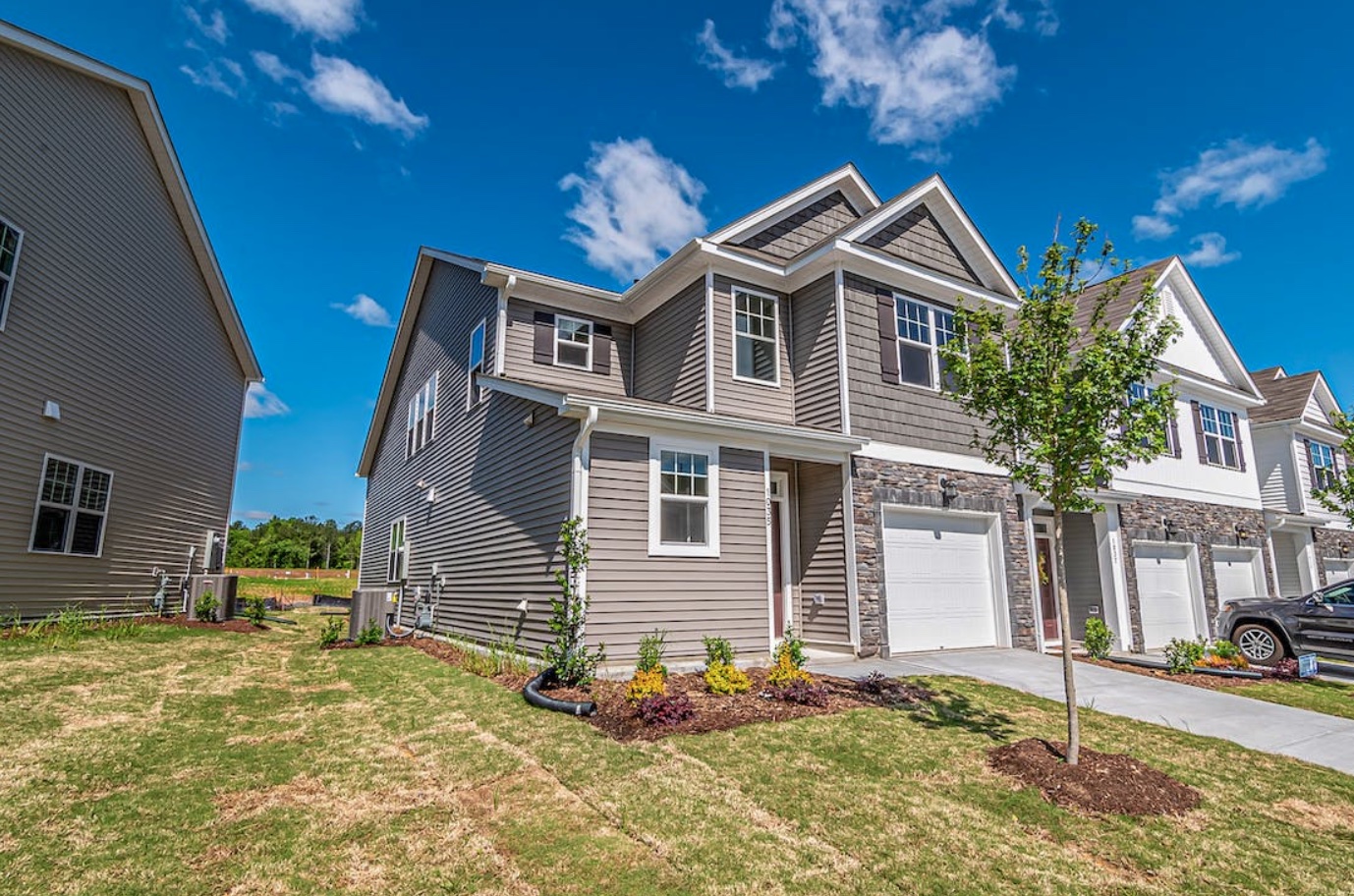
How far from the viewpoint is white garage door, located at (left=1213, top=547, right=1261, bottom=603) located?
16.5 metres

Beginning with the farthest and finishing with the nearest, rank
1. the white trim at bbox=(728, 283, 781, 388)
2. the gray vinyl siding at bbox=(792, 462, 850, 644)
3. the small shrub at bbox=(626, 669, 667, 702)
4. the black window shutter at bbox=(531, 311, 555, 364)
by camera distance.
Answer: the black window shutter at bbox=(531, 311, 555, 364) → the white trim at bbox=(728, 283, 781, 388) → the gray vinyl siding at bbox=(792, 462, 850, 644) → the small shrub at bbox=(626, 669, 667, 702)

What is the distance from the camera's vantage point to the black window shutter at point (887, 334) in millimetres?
11391

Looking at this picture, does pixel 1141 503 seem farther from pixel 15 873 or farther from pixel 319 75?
pixel 319 75

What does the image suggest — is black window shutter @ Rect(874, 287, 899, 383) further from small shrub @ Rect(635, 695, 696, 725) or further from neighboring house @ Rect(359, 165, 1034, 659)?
small shrub @ Rect(635, 695, 696, 725)

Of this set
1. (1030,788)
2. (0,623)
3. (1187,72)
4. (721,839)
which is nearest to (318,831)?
(721,839)

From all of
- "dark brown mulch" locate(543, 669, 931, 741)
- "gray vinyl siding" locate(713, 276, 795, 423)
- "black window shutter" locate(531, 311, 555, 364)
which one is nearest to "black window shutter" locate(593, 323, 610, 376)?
"black window shutter" locate(531, 311, 555, 364)

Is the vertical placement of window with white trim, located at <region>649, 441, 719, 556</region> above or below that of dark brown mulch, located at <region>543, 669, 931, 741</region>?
Result: above

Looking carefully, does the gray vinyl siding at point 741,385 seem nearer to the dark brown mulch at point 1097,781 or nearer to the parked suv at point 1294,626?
the dark brown mulch at point 1097,781

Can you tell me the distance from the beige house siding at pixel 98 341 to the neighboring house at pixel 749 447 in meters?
5.74

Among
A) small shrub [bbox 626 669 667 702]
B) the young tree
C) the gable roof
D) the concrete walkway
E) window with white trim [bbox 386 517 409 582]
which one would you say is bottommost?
the concrete walkway

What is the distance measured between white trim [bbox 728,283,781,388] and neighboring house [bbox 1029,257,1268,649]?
18.3 feet

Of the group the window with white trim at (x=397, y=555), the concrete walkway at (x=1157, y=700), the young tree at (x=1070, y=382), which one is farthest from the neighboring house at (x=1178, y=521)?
the window with white trim at (x=397, y=555)

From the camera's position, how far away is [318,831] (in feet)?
12.6

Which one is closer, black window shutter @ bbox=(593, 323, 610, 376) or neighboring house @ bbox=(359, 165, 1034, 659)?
neighboring house @ bbox=(359, 165, 1034, 659)
